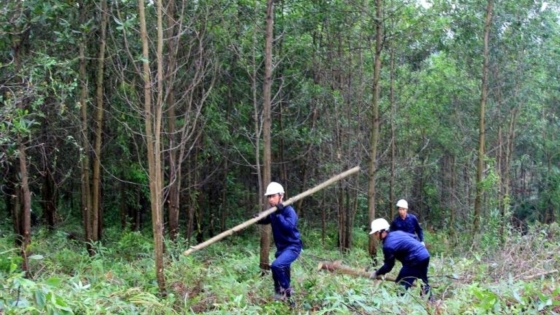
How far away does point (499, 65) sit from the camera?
19328mm

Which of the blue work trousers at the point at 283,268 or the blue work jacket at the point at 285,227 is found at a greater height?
the blue work jacket at the point at 285,227

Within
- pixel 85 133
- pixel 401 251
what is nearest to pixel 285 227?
pixel 401 251

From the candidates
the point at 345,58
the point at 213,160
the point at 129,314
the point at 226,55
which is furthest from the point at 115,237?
the point at 129,314

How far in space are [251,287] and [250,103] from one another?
11.0m

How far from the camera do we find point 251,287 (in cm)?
846

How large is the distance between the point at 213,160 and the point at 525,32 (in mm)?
11112

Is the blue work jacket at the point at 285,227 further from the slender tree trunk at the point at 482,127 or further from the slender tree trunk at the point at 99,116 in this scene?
the slender tree trunk at the point at 482,127

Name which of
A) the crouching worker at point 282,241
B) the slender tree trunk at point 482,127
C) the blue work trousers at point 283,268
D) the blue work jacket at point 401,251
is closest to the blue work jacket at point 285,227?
the crouching worker at point 282,241

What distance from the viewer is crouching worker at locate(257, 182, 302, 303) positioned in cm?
788

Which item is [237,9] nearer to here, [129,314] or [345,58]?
[345,58]

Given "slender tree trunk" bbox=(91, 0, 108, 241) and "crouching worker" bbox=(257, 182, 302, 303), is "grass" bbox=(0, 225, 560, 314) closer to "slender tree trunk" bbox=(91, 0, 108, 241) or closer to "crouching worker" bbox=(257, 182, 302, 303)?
"crouching worker" bbox=(257, 182, 302, 303)

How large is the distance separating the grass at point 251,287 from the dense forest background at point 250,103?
816 mm

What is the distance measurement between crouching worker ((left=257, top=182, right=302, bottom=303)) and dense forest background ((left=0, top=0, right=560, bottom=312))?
1.62 m

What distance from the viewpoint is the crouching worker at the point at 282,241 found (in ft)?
25.8
